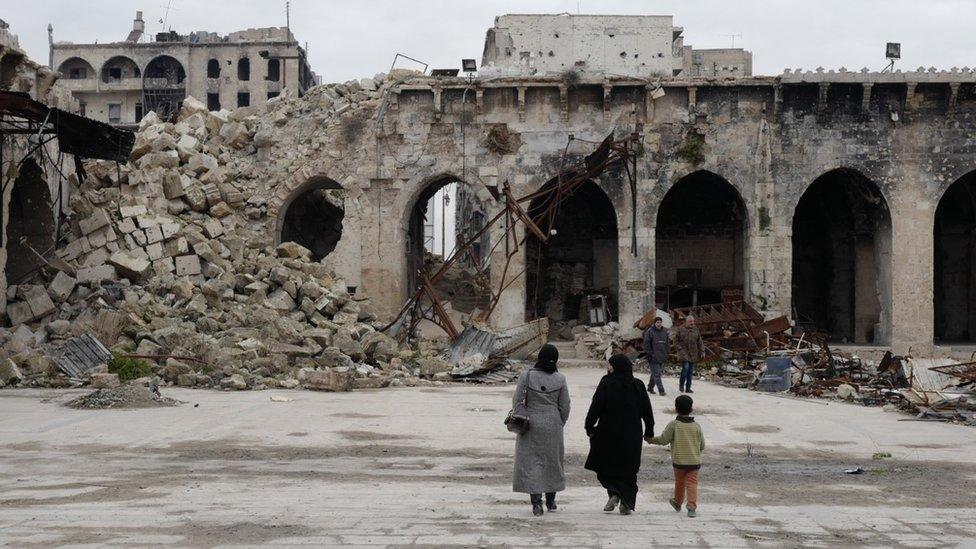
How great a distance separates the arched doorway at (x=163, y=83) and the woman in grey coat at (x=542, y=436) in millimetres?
54604

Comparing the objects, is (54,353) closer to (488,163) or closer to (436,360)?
(436,360)

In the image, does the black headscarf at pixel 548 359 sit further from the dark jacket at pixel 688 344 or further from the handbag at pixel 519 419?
the dark jacket at pixel 688 344

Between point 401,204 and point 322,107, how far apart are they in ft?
11.0

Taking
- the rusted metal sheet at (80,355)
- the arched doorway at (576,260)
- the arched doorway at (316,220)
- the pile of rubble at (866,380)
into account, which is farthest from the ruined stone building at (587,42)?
the rusted metal sheet at (80,355)

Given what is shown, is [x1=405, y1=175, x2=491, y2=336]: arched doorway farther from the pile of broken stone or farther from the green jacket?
the green jacket

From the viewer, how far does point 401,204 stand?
25609 millimetres

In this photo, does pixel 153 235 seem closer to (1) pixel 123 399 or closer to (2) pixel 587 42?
(1) pixel 123 399

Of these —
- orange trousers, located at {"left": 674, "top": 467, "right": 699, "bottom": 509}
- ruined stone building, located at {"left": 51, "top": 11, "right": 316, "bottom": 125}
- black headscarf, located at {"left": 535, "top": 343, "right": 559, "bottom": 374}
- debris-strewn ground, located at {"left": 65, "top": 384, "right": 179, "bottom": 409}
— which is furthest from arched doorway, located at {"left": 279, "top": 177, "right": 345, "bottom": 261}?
ruined stone building, located at {"left": 51, "top": 11, "right": 316, "bottom": 125}

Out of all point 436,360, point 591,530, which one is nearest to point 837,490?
point 591,530

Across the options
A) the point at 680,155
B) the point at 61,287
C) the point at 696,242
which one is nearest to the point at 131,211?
the point at 61,287

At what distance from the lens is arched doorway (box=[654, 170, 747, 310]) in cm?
2969

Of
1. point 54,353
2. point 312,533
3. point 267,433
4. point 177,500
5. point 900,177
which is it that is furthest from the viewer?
point 900,177

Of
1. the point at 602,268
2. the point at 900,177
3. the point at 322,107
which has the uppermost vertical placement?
the point at 322,107

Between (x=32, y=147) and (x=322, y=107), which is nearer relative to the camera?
(x=32, y=147)
